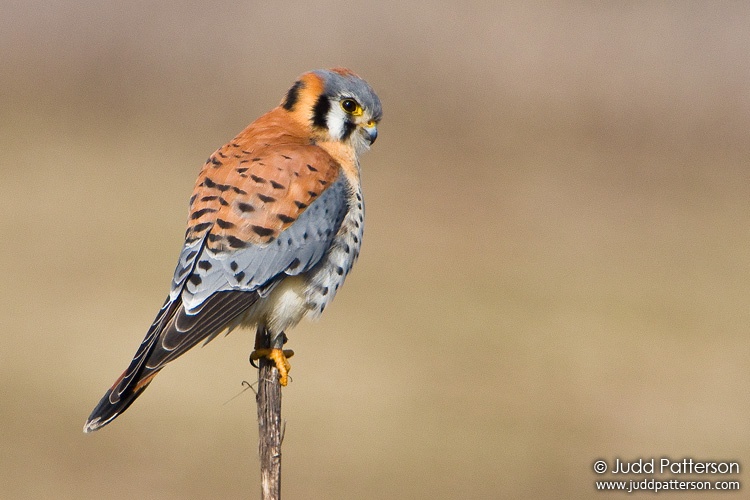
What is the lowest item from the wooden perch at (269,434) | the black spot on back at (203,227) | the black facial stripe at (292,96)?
the wooden perch at (269,434)

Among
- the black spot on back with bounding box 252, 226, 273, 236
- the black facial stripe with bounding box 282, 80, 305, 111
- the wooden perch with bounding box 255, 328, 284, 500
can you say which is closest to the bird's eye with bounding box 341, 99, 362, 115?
the black facial stripe with bounding box 282, 80, 305, 111

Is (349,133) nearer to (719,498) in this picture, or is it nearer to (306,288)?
(306,288)

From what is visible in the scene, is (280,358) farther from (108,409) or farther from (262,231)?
(108,409)

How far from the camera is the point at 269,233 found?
11.4ft

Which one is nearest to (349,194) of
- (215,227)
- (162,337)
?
(215,227)

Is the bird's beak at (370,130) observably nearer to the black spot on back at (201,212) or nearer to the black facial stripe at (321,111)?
the black facial stripe at (321,111)

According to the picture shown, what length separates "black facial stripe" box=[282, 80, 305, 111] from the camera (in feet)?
13.4

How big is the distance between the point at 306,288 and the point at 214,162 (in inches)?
23.5

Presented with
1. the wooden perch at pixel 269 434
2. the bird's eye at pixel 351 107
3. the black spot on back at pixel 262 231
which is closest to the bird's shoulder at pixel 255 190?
the black spot on back at pixel 262 231

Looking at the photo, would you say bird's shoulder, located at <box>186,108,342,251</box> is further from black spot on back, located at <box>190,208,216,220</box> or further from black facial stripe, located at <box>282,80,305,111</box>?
black facial stripe, located at <box>282,80,305,111</box>

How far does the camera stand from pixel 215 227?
341 cm

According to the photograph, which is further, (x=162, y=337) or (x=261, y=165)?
(x=261, y=165)

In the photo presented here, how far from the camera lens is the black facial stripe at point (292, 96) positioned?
4094 mm

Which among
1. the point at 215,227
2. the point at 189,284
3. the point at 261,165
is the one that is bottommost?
the point at 189,284
